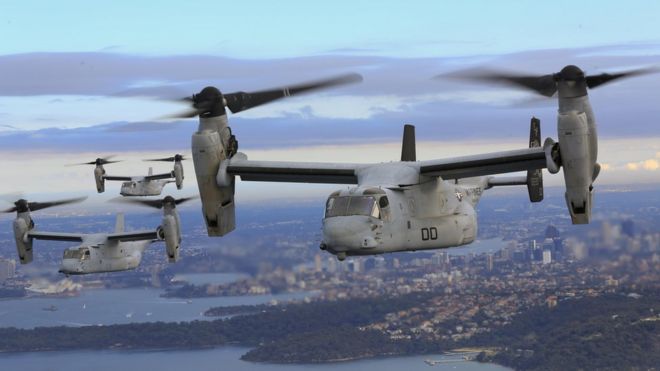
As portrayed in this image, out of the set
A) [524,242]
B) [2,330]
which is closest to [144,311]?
[2,330]

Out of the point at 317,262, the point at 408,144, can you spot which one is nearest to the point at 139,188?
the point at 317,262

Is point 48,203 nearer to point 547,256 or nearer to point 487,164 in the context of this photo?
point 487,164

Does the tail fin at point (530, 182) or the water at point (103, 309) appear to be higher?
the tail fin at point (530, 182)

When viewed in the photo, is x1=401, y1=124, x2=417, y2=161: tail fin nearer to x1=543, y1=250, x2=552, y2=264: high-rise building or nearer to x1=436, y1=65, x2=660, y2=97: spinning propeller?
x1=436, y1=65, x2=660, y2=97: spinning propeller

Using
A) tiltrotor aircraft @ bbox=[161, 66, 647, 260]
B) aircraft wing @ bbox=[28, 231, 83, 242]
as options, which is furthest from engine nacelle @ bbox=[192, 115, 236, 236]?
aircraft wing @ bbox=[28, 231, 83, 242]

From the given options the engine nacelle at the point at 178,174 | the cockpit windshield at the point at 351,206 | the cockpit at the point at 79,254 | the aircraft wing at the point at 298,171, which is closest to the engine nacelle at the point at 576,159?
the cockpit windshield at the point at 351,206

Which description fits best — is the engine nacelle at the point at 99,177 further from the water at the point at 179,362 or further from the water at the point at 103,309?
the water at the point at 179,362

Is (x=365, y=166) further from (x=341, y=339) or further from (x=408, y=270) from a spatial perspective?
(x=341, y=339)
